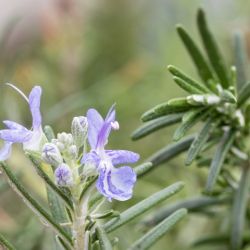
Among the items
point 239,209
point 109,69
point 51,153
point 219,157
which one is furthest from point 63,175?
point 109,69

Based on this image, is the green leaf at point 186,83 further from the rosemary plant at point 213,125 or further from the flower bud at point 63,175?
the flower bud at point 63,175

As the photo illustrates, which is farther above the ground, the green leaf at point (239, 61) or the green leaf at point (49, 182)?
the green leaf at point (49, 182)

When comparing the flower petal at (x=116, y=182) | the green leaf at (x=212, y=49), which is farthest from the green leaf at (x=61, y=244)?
the green leaf at (x=212, y=49)

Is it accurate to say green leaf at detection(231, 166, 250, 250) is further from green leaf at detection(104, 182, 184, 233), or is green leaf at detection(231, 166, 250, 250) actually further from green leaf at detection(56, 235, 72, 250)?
green leaf at detection(56, 235, 72, 250)

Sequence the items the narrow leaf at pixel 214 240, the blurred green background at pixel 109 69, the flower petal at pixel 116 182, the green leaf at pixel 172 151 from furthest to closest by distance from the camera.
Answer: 1. the blurred green background at pixel 109 69
2. the narrow leaf at pixel 214 240
3. the green leaf at pixel 172 151
4. the flower petal at pixel 116 182

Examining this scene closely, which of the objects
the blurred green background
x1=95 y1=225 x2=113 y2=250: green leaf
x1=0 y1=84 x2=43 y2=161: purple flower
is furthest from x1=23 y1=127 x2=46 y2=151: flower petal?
the blurred green background

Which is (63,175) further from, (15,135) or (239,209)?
(239,209)

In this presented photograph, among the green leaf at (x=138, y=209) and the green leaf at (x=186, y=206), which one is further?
the green leaf at (x=186, y=206)

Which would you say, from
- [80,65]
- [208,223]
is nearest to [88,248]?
[208,223]
